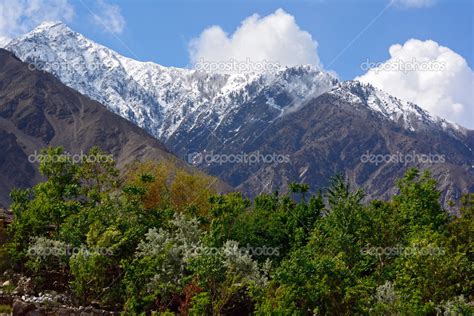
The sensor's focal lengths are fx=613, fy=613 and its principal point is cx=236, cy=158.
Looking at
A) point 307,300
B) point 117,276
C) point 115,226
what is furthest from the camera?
point 115,226

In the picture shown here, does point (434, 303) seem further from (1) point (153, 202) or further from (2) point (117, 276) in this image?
(1) point (153, 202)

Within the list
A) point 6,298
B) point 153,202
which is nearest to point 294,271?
point 6,298

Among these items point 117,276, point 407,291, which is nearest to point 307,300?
point 407,291

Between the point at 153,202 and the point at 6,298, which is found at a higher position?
the point at 153,202

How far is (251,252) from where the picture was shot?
4459 centimetres

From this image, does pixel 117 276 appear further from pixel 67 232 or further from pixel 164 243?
pixel 67 232

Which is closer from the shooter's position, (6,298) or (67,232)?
(6,298)

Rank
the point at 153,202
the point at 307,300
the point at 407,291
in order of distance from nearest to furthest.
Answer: the point at 307,300 < the point at 407,291 < the point at 153,202

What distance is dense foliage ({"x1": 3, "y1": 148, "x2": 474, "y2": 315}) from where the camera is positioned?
97.1 ft

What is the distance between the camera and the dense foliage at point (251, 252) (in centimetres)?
2959

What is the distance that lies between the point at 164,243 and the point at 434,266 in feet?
51.5

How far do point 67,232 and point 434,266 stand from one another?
23205mm

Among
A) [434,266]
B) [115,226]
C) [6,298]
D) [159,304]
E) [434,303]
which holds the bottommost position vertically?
[6,298]

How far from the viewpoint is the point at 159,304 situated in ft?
113
